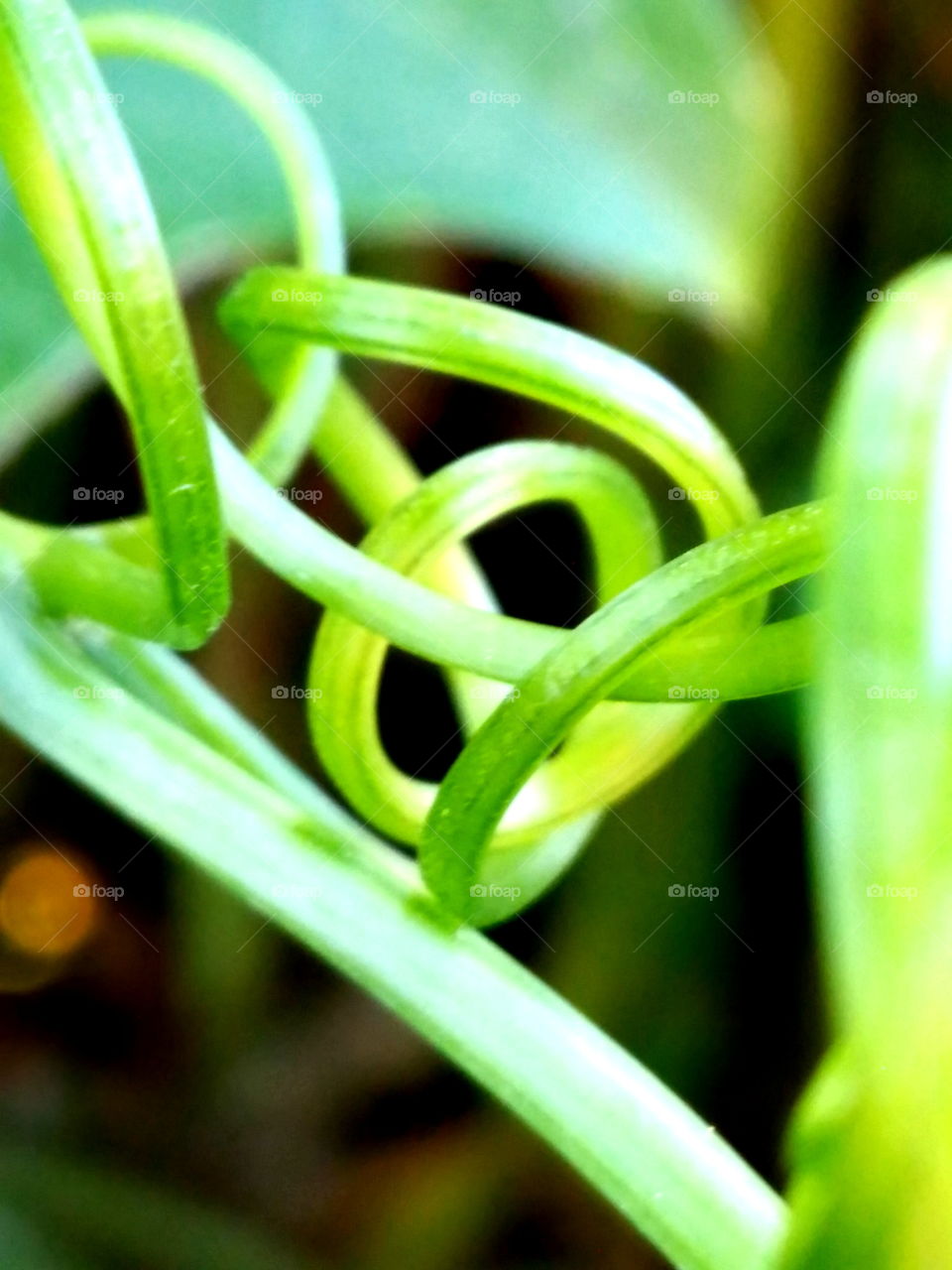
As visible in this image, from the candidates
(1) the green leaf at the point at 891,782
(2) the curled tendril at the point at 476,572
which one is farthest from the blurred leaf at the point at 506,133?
(1) the green leaf at the point at 891,782

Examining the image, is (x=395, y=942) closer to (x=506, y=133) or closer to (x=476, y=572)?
(x=476, y=572)

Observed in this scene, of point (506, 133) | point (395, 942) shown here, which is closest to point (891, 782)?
point (395, 942)

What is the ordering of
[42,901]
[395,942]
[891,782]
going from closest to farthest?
[891,782] → [395,942] → [42,901]

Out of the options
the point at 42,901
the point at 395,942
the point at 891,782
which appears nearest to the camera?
the point at 891,782

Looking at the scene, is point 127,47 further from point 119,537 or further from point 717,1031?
point 717,1031

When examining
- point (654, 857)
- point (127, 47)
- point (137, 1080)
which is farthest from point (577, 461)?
point (137, 1080)
